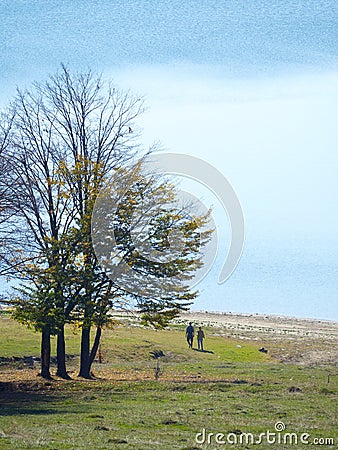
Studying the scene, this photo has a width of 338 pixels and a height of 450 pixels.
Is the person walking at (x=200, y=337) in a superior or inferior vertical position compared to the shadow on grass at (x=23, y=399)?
superior

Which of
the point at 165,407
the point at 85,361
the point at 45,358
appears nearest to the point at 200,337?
the point at 85,361

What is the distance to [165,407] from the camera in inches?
751

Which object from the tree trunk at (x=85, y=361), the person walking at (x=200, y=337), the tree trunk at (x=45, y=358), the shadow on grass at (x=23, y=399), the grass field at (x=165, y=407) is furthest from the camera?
the person walking at (x=200, y=337)

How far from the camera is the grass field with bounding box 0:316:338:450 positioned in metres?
13.9

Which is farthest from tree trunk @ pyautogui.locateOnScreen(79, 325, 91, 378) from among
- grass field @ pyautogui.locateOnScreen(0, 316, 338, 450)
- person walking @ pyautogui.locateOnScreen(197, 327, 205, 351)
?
person walking @ pyautogui.locateOnScreen(197, 327, 205, 351)

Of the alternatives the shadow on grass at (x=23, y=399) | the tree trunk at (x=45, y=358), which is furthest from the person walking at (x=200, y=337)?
the shadow on grass at (x=23, y=399)

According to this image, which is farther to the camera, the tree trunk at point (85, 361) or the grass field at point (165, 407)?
A: the tree trunk at point (85, 361)

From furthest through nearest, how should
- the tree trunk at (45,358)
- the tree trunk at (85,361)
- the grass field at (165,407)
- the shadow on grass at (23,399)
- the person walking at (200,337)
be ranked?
the person walking at (200,337) → the tree trunk at (85,361) → the tree trunk at (45,358) → the shadow on grass at (23,399) → the grass field at (165,407)

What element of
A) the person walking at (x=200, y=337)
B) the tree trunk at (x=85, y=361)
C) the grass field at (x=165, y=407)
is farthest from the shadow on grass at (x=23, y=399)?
the person walking at (x=200, y=337)

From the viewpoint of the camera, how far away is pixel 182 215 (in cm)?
2950

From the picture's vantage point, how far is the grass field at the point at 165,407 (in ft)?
45.6

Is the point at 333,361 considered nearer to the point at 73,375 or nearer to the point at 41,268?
the point at 73,375

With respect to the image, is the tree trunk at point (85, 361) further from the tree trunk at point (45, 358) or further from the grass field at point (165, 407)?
the tree trunk at point (45, 358)

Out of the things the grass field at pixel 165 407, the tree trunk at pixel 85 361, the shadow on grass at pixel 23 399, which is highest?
the tree trunk at pixel 85 361
